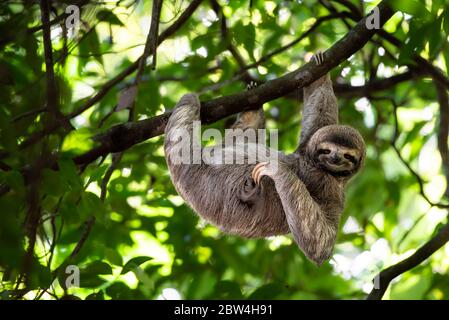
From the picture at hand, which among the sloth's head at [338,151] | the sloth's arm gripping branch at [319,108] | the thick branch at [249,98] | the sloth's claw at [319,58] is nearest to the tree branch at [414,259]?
the sloth's head at [338,151]

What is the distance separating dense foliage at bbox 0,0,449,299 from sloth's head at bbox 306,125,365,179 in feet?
3.72

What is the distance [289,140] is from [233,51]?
92.8 inches

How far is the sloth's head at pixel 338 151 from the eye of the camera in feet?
27.5

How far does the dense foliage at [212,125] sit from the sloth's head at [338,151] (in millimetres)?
1133

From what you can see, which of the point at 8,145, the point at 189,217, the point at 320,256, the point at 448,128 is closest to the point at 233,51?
the point at 189,217

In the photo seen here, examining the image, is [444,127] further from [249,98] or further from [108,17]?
[108,17]

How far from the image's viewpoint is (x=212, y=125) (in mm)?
10109

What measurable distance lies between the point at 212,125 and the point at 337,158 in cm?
243

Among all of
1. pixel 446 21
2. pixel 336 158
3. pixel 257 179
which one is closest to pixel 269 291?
pixel 257 179

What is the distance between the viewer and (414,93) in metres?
13.5

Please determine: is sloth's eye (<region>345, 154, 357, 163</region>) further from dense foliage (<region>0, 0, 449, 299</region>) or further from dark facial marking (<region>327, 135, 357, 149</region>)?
dense foliage (<region>0, 0, 449, 299</region>)

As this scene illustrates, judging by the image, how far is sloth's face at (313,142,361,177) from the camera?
8.38 metres

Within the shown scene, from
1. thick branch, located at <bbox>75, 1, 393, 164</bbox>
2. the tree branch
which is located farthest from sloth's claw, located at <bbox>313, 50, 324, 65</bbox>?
the tree branch

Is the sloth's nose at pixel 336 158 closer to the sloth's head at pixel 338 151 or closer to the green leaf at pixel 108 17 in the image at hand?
the sloth's head at pixel 338 151
